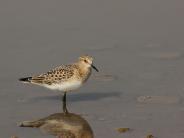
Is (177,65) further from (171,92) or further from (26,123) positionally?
(26,123)

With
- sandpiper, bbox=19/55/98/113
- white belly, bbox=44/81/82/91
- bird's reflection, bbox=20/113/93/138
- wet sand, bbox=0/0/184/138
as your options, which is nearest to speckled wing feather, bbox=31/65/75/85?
sandpiper, bbox=19/55/98/113

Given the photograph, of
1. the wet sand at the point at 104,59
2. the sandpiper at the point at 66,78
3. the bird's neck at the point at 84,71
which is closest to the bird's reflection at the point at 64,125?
the wet sand at the point at 104,59

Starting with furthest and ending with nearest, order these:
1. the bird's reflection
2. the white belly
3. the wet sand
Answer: the white belly < the wet sand < the bird's reflection

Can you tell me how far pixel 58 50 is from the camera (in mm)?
21281

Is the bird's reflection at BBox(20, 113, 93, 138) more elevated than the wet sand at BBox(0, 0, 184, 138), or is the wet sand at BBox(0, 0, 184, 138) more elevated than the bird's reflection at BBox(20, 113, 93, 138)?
the wet sand at BBox(0, 0, 184, 138)

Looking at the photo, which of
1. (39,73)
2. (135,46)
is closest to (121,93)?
(39,73)

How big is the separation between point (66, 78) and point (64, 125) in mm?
1685

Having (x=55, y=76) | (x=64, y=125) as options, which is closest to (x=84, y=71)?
(x=55, y=76)

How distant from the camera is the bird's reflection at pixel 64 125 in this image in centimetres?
1516

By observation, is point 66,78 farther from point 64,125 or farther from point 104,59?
point 104,59

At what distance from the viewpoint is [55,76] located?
17.2m

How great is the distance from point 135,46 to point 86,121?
624 cm

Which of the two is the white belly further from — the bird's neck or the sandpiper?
the bird's neck

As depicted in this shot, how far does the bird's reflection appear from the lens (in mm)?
15164
